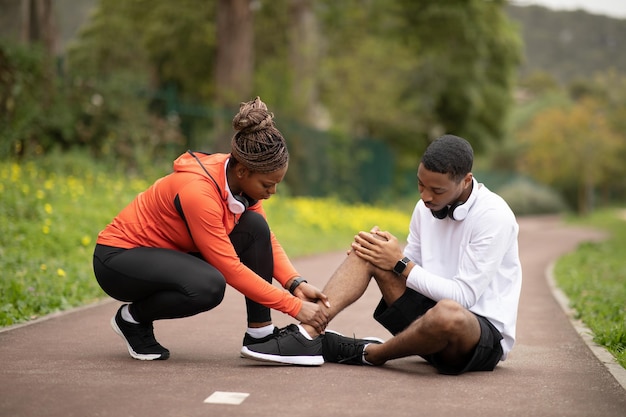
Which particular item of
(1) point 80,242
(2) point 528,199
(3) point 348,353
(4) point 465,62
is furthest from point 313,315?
(2) point 528,199

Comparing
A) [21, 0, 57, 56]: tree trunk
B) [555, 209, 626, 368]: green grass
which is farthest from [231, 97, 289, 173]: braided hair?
[21, 0, 57, 56]: tree trunk

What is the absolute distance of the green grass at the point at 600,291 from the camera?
6.64m

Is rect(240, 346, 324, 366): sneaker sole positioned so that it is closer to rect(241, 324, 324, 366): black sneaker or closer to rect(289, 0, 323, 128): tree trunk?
rect(241, 324, 324, 366): black sneaker

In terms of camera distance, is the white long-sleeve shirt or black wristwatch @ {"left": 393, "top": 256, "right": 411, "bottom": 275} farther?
black wristwatch @ {"left": 393, "top": 256, "right": 411, "bottom": 275}

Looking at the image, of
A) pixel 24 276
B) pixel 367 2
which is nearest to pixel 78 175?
pixel 24 276

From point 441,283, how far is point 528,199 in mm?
42015

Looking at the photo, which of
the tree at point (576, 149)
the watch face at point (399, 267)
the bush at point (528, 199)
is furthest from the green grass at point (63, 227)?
the tree at point (576, 149)

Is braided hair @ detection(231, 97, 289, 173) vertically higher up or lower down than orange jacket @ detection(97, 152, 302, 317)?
higher up

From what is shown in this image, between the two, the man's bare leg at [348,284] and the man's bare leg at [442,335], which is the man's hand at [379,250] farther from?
the man's bare leg at [442,335]

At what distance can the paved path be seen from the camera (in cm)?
437

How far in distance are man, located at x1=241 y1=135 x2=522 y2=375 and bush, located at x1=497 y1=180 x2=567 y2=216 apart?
3807 centimetres

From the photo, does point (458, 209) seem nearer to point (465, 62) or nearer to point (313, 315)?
point (313, 315)

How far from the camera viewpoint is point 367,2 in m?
30.3

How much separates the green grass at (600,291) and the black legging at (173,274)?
243cm
